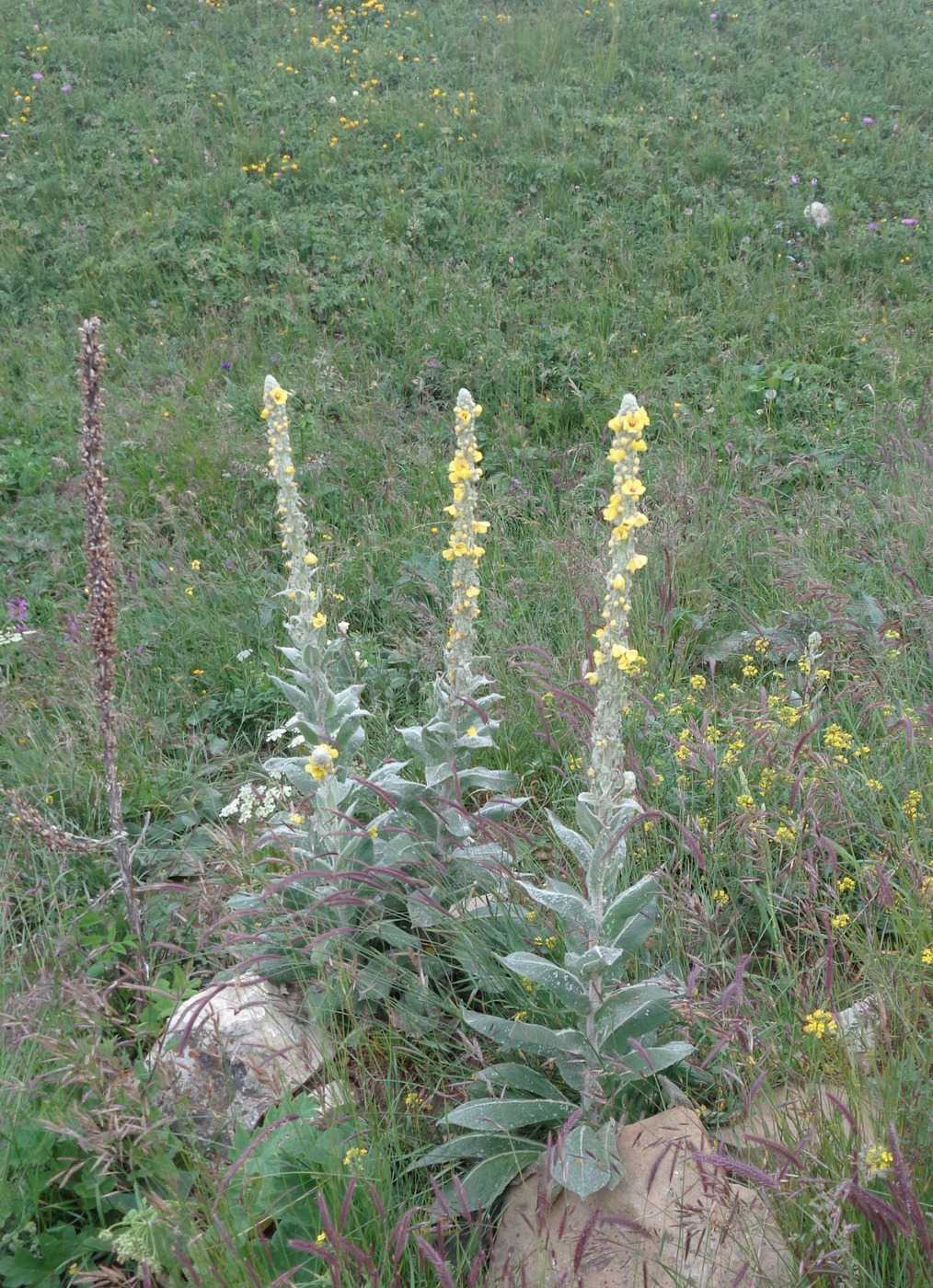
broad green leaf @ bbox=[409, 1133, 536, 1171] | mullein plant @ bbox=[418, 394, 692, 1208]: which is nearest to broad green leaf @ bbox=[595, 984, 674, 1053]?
mullein plant @ bbox=[418, 394, 692, 1208]

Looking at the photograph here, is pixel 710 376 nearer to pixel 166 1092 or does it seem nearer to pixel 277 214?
pixel 277 214

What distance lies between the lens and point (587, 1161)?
2180mm

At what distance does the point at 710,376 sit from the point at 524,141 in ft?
13.3

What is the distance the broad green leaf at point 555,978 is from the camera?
2293mm

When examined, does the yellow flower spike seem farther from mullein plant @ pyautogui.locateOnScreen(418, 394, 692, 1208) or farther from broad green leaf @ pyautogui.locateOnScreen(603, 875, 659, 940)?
broad green leaf @ pyautogui.locateOnScreen(603, 875, 659, 940)

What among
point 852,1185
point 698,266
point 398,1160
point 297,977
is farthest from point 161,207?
point 852,1185

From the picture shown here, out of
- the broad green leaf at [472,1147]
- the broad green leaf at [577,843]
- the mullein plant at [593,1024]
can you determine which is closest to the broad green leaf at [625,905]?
the mullein plant at [593,1024]

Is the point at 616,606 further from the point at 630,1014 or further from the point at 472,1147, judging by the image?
the point at 472,1147

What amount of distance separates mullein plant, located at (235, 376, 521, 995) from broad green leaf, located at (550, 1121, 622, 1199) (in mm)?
611

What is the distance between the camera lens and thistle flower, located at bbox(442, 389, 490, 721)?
2549 mm

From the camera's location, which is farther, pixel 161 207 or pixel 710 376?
pixel 161 207

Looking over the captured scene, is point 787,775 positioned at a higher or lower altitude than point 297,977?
higher

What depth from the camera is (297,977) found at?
2775mm

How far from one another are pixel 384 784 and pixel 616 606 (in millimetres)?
1150
